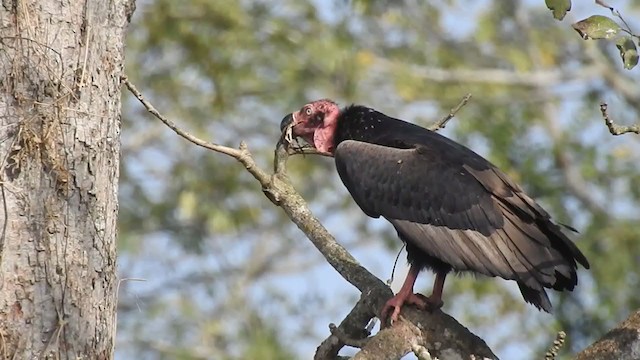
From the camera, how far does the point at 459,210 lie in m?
4.93

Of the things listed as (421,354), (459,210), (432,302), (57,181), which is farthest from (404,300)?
(57,181)

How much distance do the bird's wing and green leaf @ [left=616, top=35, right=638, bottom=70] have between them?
3.34 ft

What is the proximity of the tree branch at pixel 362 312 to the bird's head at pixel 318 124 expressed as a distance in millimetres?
1060

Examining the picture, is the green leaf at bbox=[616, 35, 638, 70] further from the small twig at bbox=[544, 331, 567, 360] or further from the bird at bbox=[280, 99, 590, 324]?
the bird at bbox=[280, 99, 590, 324]

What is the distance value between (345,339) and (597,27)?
1344 mm

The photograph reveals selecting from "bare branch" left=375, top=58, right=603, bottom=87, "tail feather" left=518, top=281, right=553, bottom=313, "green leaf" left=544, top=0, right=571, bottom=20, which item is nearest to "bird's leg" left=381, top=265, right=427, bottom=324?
"tail feather" left=518, top=281, right=553, bottom=313

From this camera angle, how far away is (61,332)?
338 cm

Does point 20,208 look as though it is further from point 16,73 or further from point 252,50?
point 252,50

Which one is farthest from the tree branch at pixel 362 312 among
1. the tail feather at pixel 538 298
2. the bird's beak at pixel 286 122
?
the bird's beak at pixel 286 122

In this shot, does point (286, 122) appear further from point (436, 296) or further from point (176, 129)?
point (176, 129)

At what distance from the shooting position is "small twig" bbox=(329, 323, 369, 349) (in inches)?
159

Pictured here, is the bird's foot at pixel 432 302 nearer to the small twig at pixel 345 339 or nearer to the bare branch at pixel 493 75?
the small twig at pixel 345 339

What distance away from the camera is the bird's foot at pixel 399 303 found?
422 cm

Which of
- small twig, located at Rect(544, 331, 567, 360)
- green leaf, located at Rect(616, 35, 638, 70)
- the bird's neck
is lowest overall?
small twig, located at Rect(544, 331, 567, 360)
